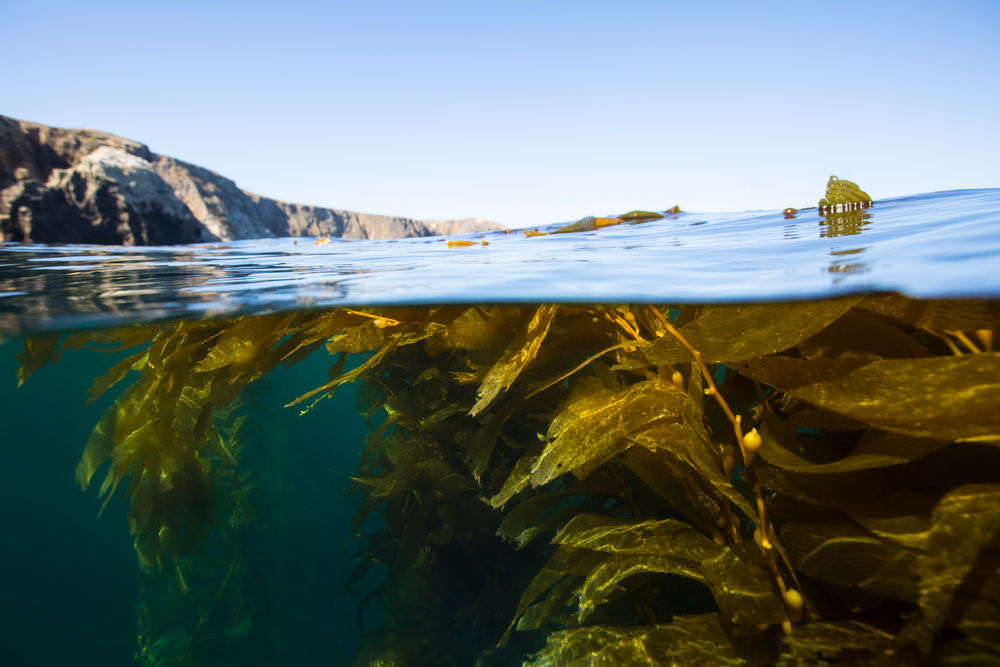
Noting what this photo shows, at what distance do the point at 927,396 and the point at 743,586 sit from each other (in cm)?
58

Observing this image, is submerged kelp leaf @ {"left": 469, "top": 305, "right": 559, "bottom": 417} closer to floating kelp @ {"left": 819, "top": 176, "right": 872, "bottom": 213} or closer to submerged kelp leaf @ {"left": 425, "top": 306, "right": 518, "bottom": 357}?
submerged kelp leaf @ {"left": 425, "top": 306, "right": 518, "bottom": 357}

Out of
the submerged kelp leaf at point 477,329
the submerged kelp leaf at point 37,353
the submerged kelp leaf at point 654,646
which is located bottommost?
the submerged kelp leaf at point 654,646

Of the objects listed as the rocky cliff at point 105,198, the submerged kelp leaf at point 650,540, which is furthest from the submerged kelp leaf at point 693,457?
the rocky cliff at point 105,198

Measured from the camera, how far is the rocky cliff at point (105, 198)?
37.0ft

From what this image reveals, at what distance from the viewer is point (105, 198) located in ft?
41.5

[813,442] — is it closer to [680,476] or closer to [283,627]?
[680,476]

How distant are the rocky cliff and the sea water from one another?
1042 cm

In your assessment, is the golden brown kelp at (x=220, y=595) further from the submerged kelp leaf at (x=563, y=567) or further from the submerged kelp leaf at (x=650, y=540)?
the submerged kelp leaf at (x=650, y=540)

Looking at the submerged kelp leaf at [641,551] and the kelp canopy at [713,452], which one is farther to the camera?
the submerged kelp leaf at [641,551]

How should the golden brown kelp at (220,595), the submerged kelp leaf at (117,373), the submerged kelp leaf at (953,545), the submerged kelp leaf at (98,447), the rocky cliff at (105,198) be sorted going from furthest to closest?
the rocky cliff at (105,198) < the golden brown kelp at (220,595) < the submerged kelp leaf at (117,373) < the submerged kelp leaf at (98,447) < the submerged kelp leaf at (953,545)

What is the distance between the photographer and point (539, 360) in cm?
177

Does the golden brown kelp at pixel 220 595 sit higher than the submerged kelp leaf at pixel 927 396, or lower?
lower

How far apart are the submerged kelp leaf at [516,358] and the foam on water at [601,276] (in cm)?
24

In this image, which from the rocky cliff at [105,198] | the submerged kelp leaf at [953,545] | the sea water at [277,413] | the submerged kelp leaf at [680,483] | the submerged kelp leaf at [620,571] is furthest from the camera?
the rocky cliff at [105,198]
